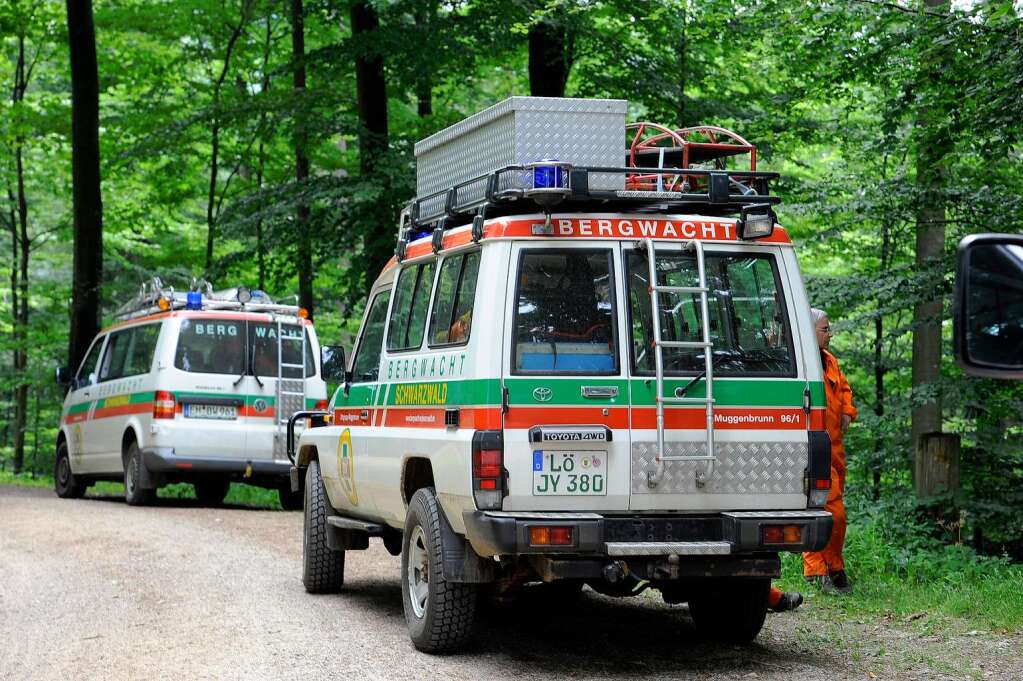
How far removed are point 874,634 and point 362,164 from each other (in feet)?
41.0

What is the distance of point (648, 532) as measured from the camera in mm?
6867

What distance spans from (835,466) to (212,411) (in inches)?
336

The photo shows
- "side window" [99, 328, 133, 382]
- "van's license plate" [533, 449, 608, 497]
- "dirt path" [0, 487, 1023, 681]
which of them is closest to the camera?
"van's license plate" [533, 449, 608, 497]

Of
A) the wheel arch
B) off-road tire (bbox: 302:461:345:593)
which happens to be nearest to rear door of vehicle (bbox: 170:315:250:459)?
off-road tire (bbox: 302:461:345:593)

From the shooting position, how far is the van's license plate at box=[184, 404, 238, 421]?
1565 cm

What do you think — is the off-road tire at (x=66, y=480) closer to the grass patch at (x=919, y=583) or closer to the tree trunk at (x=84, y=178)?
the tree trunk at (x=84, y=178)

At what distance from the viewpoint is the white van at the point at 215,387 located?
15.6 meters

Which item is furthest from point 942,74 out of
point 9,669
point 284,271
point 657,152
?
point 284,271

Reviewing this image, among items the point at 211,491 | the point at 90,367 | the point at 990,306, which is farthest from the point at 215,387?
the point at 990,306

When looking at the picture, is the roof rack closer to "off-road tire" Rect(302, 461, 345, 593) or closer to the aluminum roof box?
"off-road tire" Rect(302, 461, 345, 593)

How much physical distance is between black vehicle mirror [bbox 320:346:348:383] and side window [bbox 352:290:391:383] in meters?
0.09

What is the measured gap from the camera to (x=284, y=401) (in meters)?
15.9

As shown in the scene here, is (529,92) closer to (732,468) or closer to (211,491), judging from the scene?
(211,491)

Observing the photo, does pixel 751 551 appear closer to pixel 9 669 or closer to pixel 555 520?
pixel 555 520
